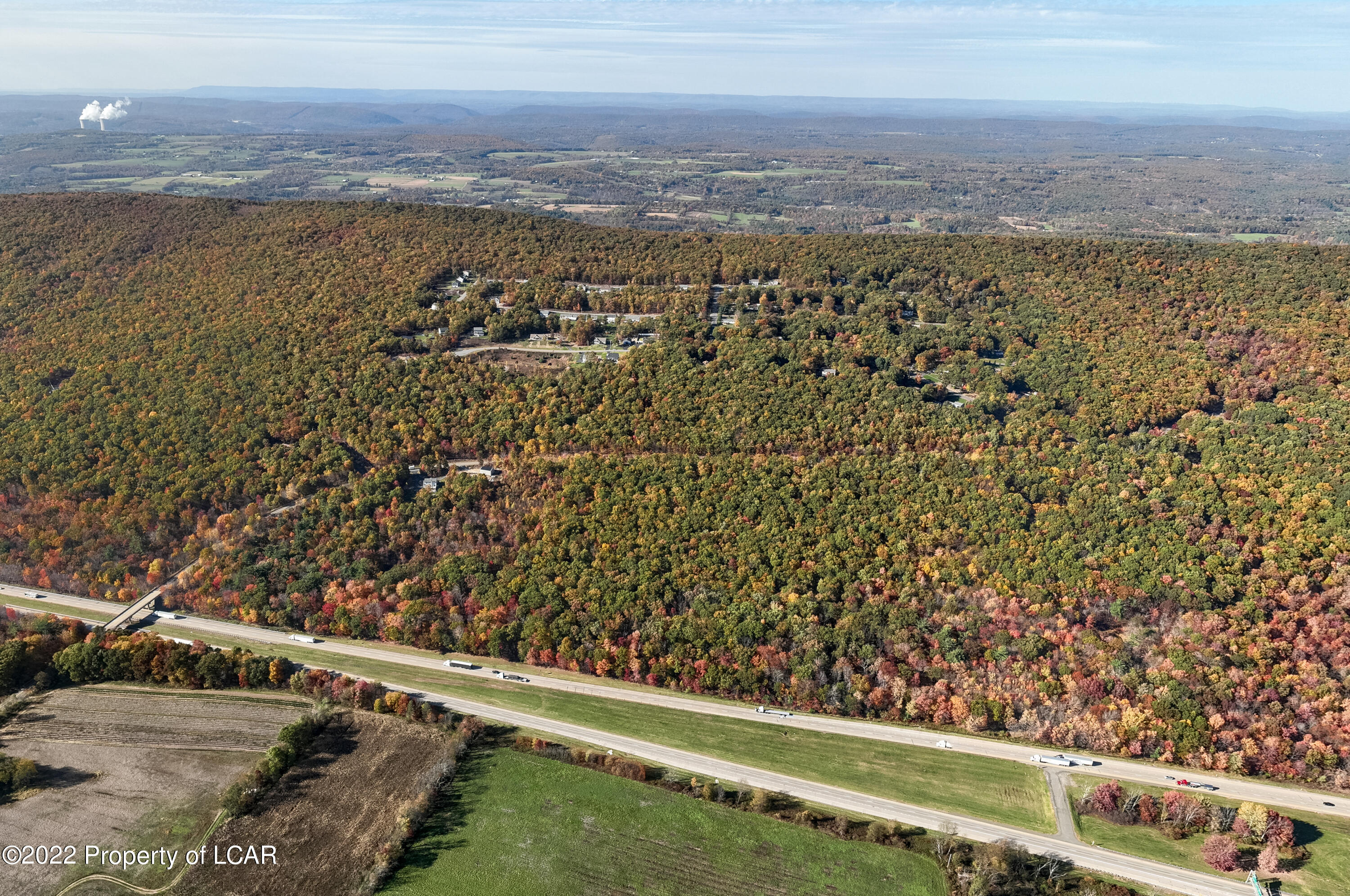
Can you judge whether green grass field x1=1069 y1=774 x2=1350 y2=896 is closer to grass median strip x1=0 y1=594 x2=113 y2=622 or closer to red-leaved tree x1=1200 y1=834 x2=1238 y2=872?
red-leaved tree x1=1200 y1=834 x2=1238 y2=872

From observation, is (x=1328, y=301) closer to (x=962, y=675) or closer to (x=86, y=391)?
(x=962, y=675)

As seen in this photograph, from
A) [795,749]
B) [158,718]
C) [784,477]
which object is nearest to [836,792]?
[795,749]

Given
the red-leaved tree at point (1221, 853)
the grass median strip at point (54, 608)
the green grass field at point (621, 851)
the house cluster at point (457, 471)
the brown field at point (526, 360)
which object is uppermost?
the brown field at point (526, 360)

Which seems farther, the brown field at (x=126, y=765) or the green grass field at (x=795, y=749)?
the green grass field at (x=795, y=749)

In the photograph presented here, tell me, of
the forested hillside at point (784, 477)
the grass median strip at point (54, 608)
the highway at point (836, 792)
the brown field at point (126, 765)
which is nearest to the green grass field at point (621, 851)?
the highway at point (836, 792)

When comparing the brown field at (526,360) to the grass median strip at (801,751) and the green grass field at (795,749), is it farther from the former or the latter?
the grass median strip at (801,751)

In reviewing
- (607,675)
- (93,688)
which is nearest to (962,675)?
(607,675)

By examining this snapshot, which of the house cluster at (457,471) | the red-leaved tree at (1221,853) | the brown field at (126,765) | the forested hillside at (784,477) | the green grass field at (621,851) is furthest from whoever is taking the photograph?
the house cluster at (457,471)

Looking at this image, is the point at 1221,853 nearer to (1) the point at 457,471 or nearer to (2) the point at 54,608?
(1) the point at 457,471
